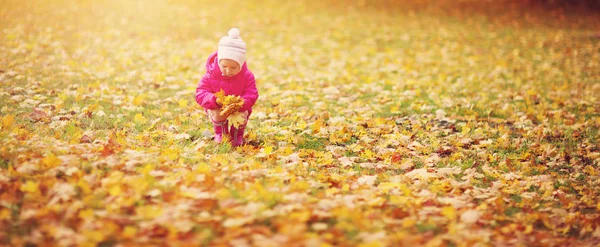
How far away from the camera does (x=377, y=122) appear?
212 inches

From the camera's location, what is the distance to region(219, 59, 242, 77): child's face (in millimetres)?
4113

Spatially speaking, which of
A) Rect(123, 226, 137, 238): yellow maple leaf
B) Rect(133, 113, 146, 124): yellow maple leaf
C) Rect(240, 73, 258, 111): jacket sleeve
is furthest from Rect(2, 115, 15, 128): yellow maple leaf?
Rect(123, 226, 137, 238): yellow maple leaf

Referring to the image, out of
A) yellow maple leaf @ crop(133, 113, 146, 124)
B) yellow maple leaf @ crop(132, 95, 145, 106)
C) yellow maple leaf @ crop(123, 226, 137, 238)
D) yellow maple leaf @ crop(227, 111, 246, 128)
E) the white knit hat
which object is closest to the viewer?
yellow maple leaf @ crop(123, 226, 137, 238)

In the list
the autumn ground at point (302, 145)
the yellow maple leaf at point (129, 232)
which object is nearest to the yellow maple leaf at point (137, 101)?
the autumn ground at point (302, 145)

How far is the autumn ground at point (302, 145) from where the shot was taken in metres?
2.77

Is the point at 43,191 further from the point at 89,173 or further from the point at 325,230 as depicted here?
the point at 325,230

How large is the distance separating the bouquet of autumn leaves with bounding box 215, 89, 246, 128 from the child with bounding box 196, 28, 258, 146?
0.27 ft

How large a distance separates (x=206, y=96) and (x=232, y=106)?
1.01 feet

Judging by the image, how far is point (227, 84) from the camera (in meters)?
4.33

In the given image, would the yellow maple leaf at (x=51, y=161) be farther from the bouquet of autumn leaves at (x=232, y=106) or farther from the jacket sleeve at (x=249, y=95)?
the jacket sleeve at (x=249, y=95)

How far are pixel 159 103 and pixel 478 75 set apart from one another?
18.1ft

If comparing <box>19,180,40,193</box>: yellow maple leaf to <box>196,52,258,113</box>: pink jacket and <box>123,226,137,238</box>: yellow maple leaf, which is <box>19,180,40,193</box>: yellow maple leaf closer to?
<box>123,226,137,238</box>: yellow maple leaf

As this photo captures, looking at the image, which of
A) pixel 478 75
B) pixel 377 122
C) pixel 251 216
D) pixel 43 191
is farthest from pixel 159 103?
pixel 478 75

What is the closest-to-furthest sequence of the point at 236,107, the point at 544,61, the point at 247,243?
the point at 247,243 < the point at 236,107 < the point at 544,61
